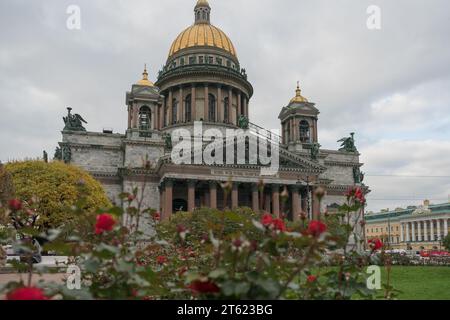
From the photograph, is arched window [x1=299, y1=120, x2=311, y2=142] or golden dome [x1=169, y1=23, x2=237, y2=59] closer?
arched window [x1=299, y1=120, x2=311, y2=142]

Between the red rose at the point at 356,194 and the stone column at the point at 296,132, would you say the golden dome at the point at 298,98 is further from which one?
the red rose at the point at 356,194

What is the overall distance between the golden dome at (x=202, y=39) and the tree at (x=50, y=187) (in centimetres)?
3535

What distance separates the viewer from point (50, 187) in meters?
34.4

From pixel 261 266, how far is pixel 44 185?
34.1 meters

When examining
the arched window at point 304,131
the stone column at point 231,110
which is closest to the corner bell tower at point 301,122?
the arched window at point 304,131

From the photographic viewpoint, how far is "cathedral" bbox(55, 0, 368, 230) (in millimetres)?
44875

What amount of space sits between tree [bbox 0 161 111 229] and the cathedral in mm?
4502

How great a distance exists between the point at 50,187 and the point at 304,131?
3476cm

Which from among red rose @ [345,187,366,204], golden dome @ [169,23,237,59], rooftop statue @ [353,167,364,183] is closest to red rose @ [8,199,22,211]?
red rose @ [345,187,366,204]

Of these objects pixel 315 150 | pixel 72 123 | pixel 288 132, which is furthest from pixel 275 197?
pixel 72 123

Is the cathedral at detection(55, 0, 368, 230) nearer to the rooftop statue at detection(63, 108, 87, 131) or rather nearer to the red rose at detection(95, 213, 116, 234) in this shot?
the rooftop statue at detection(63, 108, 87, 131)
